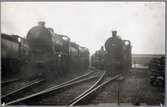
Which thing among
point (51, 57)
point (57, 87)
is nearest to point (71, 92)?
point (57, 87)

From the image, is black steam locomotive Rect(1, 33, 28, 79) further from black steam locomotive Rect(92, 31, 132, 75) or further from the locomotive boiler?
black steam locomotive Rect(92, 31, 132, 75)

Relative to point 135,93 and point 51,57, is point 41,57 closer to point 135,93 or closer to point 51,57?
point 51,57

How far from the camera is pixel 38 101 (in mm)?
2771

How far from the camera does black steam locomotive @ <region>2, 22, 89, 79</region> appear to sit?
9.32 ft

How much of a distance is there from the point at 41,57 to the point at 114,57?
844mm

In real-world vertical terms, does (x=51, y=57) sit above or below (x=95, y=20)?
below

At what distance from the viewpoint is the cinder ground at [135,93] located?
274cm

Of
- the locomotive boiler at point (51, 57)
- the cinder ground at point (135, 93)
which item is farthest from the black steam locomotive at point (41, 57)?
the cinder ground at point (135, 93)

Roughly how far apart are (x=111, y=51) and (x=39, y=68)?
85cm

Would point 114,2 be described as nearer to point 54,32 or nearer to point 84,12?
point 84,12

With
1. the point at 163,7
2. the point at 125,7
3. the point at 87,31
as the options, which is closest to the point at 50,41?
the point at 87,31

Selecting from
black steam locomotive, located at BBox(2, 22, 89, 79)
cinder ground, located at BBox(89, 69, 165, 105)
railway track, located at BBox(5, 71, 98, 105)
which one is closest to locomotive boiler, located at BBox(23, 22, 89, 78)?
black steam locomotive, located at BBox(2, 22, 89, 79)

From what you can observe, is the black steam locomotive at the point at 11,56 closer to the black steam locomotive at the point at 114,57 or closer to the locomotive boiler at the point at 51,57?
the locomotive boiler at the point at 51,57

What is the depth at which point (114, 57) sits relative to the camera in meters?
2.85
